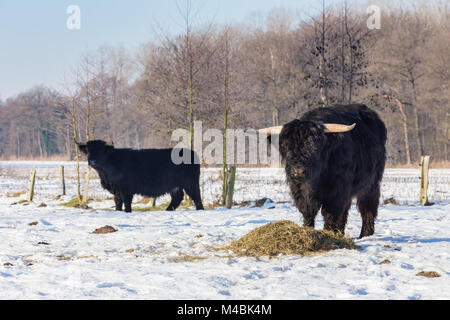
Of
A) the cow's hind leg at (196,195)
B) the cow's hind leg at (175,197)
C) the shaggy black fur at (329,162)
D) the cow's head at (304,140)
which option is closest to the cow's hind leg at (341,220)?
the shaggy black fur at (329,162)

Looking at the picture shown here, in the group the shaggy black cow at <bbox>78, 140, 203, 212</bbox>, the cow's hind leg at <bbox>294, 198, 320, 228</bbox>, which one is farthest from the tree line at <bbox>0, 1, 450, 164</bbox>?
the cow's hind leg at <bbox>294, 198, 320, 228</bbox>

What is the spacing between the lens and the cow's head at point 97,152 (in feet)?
42.2

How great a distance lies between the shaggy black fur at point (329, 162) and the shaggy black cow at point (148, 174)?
6.19 metres

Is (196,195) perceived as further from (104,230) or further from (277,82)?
(277,82)

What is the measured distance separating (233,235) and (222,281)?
10.2ft

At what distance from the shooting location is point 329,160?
662cm

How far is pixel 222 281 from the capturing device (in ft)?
15.3

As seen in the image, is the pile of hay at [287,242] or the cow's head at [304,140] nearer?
the pile of hay at [287,242]

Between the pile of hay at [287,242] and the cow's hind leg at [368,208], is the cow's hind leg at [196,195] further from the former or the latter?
the pile of hay at [287,242]

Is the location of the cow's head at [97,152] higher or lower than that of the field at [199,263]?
higher

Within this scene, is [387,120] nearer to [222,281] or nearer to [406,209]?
[406,209]

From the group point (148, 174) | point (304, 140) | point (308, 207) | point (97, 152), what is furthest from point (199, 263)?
point (97, 152)

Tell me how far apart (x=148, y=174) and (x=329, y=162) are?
724cm

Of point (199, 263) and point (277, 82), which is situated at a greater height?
point (277, 82)
